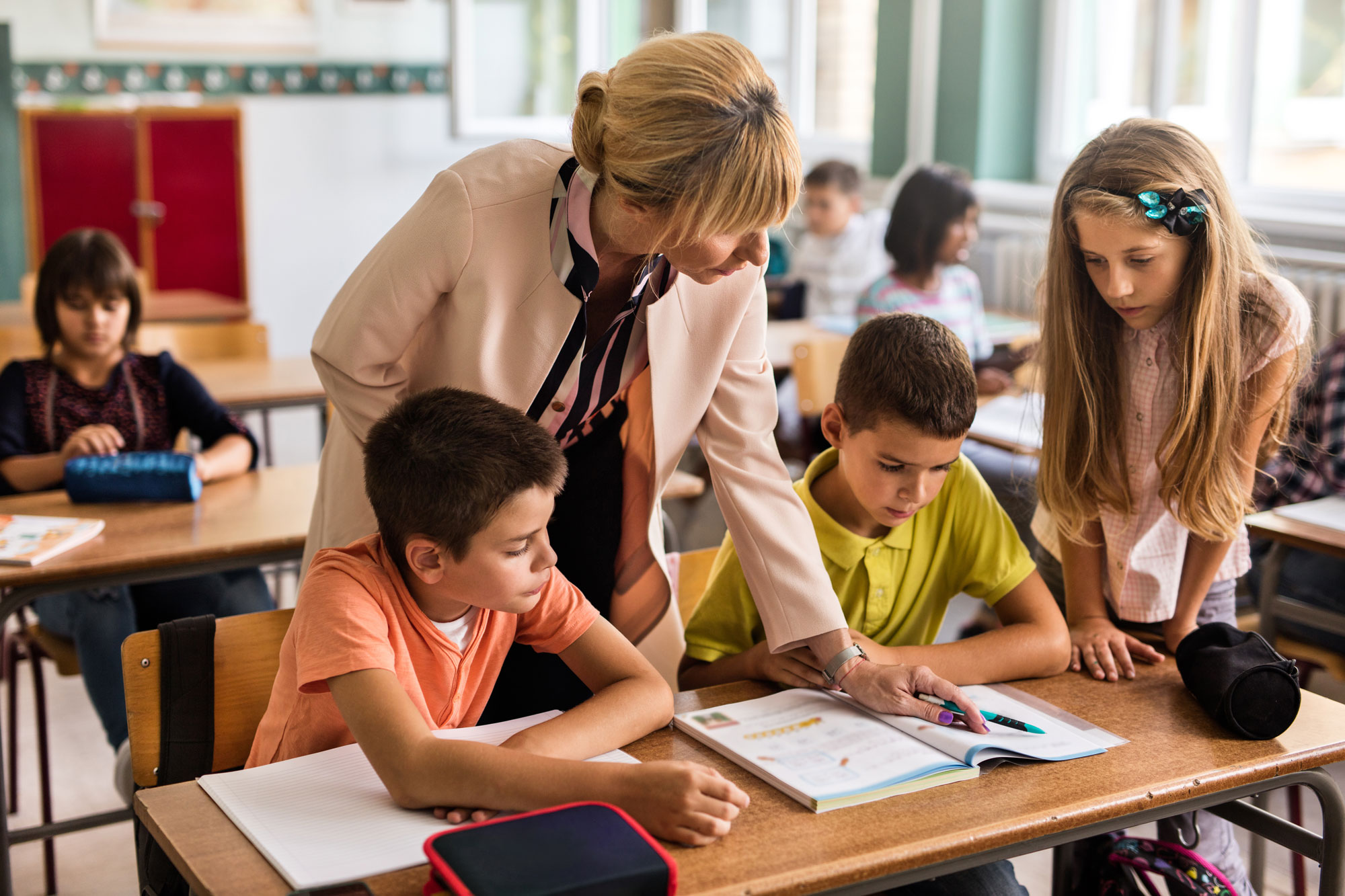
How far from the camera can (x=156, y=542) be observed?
2006 millimetres

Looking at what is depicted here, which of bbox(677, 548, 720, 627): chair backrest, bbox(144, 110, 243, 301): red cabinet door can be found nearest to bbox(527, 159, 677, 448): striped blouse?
bbox(677, 548, 720, 627): chair backrest

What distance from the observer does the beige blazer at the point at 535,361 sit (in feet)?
4.36

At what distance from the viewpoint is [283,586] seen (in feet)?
13.2

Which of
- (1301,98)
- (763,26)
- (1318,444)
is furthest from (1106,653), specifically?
(763,26)

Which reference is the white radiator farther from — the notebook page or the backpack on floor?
the notebook page

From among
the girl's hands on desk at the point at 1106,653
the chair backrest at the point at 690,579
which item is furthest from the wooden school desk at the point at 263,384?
the girl's hands on desk at the point at 1106,653

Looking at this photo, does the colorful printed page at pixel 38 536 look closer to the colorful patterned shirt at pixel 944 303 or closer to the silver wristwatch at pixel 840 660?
the silver wristwatch at pixel 840 660

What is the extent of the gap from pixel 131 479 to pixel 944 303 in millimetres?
2284

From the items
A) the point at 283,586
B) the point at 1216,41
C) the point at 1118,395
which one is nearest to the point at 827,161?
the point at 1216,41

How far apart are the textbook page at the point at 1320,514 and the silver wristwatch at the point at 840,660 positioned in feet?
3.80

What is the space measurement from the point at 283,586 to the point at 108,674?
5.96 feet

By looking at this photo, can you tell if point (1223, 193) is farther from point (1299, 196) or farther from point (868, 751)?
point (1299, 196)

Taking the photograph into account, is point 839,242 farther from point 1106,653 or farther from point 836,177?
point 1106,653

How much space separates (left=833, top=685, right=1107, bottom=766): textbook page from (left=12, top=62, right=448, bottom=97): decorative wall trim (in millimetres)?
5283
